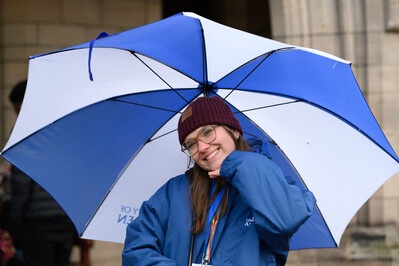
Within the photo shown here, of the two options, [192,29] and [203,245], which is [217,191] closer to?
[203,245]

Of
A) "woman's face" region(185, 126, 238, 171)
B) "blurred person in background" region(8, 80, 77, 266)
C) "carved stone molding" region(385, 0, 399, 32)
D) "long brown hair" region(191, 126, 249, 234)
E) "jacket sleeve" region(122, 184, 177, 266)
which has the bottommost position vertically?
"blurred person in background" region(8, 80, 77, 266)

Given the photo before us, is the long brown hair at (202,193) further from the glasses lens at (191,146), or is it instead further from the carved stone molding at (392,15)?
the carved stone molding at (392,15)

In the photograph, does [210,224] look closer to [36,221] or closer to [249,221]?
[249,221]

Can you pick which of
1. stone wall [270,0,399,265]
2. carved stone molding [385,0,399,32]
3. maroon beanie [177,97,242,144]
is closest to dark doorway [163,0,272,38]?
stone wall [270,0,399,265]

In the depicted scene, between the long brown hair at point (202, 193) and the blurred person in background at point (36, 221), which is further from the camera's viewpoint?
the blurred person in background at point (36, 221)

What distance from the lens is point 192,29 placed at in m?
3.21

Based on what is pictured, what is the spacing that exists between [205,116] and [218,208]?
341 mm

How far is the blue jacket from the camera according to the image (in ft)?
9.02

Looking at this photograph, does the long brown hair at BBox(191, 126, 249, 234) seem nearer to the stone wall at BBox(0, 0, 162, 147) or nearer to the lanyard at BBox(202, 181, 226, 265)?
the lanyard at BBox(202, 181, 226, 265)

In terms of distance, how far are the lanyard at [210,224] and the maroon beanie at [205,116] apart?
25cm

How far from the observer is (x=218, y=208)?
297 cm

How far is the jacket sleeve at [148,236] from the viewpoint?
2.93 metres

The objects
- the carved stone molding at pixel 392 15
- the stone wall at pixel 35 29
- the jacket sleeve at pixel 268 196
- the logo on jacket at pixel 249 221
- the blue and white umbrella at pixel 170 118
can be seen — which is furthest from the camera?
the stone wall at pixel 35 29

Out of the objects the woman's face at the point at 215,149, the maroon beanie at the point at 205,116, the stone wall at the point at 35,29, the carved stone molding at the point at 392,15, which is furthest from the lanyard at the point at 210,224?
the stone wall at the point at 35,29
